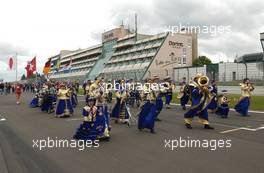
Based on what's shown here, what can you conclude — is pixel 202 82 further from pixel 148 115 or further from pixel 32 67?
pixel 32 67

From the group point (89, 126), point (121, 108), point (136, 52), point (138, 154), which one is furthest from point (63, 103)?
point (136, 52)

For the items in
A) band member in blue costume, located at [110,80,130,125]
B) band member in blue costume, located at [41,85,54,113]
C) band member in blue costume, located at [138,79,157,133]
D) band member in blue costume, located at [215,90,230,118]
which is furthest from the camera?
band member in blue costume, located at [41,85,54,113]

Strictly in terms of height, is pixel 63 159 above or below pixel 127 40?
below

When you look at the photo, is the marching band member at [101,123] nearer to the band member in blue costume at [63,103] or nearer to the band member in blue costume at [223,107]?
the band member in blue costume at [63,103]

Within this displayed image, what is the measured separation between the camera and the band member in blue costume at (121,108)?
522 inches

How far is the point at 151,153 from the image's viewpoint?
797cm

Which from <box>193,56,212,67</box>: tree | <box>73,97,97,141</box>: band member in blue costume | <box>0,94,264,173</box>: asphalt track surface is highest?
<box>193,56,212,67</box>: tree

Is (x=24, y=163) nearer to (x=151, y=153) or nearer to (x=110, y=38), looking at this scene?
(x=151, y=153)

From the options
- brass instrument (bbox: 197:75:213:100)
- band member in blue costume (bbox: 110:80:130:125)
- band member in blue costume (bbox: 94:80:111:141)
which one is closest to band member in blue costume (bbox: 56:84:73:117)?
band member in blue costume (bbox: 110:80:130:125)

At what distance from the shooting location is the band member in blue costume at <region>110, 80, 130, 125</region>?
13.2 m

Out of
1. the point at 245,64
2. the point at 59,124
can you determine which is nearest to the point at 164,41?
the point at 245,64

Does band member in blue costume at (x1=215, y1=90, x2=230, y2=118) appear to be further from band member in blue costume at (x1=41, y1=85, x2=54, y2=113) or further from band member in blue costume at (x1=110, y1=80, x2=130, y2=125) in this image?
band member in blue costume at (x1=41, y1=85, x2=54, y2=113)

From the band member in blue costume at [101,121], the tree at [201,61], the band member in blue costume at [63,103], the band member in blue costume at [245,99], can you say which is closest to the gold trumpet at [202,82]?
the band member in blue costume at [101,121]

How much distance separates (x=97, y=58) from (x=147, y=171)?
9985 centimetres
